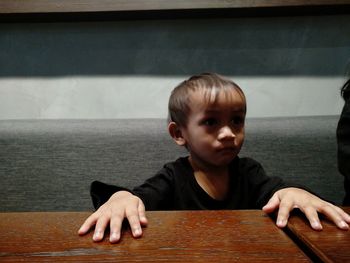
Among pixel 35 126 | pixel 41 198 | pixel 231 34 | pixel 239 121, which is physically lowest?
pixel 41 198

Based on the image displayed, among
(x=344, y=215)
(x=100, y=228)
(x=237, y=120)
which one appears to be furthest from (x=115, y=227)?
(x=237, y=120)

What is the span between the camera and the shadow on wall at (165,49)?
4.22ft

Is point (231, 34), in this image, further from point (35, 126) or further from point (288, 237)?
point (288, 237)

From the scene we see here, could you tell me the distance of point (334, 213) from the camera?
54 cm

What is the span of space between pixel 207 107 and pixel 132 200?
0.34m

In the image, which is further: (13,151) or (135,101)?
(135,101)

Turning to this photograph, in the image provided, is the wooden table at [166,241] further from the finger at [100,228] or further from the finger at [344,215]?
the finger at [344,215]

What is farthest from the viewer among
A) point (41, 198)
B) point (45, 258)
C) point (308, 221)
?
point (41, 198)

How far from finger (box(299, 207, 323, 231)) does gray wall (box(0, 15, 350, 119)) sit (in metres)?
0.79

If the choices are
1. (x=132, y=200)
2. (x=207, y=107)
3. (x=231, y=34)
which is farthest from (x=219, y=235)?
(x=231, y=34)

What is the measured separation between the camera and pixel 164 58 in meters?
1.29

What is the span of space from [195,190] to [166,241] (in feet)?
1.45

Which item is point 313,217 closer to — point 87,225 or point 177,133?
point 87,225

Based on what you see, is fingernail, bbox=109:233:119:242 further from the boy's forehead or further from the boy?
the boy's forehead
